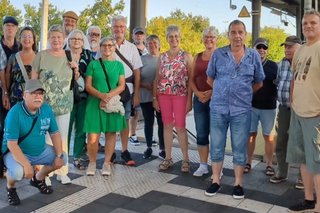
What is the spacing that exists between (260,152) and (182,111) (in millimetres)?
1701

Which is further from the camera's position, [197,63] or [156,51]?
[156,51]

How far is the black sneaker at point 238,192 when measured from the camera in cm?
417

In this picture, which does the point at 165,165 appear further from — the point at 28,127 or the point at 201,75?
the point at 28,127

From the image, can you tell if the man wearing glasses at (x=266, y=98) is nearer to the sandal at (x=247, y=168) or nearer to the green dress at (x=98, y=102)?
the sandal at (x=247, y=168)

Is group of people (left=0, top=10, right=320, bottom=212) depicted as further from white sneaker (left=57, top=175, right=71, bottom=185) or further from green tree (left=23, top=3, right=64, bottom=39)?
green tree (left=23, top=3, right=64, bottom=39)

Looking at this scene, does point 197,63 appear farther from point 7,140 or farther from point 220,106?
point 7,140

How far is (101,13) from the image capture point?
2516cm

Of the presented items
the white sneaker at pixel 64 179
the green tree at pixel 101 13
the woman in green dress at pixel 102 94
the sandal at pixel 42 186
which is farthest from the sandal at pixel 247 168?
the green tree at pixel 101 13

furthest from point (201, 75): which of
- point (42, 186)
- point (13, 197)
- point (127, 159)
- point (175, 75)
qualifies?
point (13, 197)

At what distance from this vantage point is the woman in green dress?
476 centimetres

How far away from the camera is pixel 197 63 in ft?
15.6

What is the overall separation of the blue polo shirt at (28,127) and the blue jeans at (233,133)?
169 cm

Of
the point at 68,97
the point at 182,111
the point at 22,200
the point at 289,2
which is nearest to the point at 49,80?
the point at 68,97

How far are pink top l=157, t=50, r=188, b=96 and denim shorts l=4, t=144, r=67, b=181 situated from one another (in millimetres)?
1547
